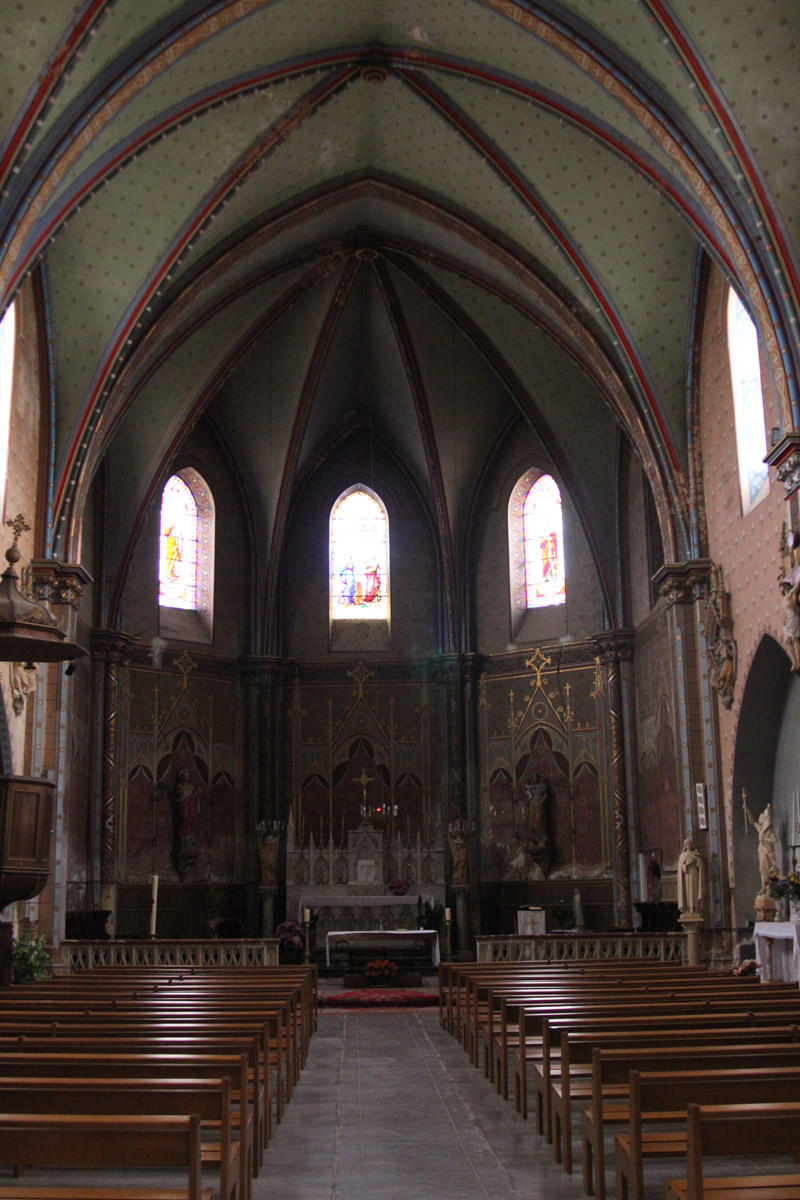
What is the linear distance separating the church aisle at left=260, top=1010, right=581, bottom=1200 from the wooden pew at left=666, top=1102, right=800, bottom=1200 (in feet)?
8.49

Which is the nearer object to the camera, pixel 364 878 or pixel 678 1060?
pixel 678 1060

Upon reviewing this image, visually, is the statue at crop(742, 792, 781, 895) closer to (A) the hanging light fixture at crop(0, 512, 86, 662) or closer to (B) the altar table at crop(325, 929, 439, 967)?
(B) the altar table at crop(325, 929, 439, 967)

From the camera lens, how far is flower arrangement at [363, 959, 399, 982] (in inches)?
944

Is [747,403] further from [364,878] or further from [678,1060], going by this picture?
[678,1060]

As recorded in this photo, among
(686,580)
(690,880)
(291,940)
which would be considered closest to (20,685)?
(291,940)

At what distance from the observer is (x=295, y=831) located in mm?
30594

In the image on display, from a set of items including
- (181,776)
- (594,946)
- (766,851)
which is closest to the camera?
(766,851)

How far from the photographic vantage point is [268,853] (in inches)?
1154

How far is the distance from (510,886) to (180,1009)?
20.2 meters

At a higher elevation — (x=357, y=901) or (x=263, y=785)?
(x=263, y=785)

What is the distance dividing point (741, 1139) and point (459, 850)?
2458 cm

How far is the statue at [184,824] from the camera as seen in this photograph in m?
28.7

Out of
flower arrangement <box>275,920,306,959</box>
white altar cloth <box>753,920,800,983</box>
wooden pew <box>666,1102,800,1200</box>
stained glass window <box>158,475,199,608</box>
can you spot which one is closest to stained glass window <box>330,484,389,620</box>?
stained glass window <box>158,475,199,608</box>

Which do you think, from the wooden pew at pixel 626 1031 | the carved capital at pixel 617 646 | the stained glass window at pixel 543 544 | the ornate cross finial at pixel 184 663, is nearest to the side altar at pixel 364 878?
the ornate cross finial at pixel 184 663
